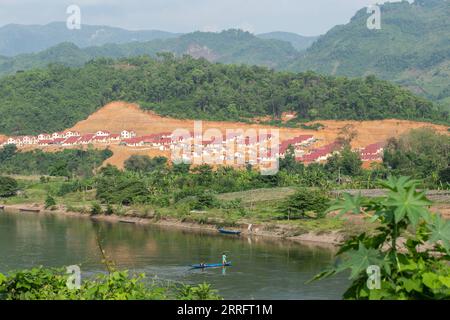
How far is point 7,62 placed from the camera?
132625mm

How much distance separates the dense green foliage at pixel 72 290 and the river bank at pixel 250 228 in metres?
18.5

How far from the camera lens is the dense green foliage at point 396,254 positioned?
3.47 meters

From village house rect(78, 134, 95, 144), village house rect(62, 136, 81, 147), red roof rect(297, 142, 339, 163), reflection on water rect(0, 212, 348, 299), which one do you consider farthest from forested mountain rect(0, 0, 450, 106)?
reflection on water rect(0, 212, 348, 299)

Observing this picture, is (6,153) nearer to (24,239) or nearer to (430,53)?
(24,239)

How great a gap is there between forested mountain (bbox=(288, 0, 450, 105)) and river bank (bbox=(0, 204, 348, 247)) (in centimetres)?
7131

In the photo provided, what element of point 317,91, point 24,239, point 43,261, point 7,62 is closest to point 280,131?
point 317,91

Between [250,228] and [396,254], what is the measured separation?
1067 inches

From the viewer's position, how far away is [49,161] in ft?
180

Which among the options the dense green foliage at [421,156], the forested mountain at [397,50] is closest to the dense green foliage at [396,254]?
the dense green foliage at [421,156]

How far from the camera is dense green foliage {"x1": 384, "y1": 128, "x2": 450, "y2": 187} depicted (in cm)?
3830

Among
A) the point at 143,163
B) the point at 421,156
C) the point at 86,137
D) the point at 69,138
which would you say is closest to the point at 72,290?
the point at 421,156

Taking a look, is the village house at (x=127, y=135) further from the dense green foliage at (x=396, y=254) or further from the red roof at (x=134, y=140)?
the dense green foliage at (x=396, y=254)

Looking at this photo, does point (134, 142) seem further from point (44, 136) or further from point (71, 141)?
point (44, 136)
